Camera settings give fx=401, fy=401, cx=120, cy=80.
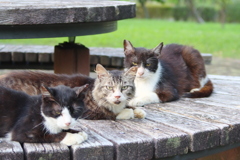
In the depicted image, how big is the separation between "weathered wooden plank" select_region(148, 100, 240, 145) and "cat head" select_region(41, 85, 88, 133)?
3.71ft

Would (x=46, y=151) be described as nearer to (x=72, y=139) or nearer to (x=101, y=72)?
(x=72, y=139)

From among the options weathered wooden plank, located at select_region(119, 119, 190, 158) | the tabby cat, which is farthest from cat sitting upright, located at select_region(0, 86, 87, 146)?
the tabby cat

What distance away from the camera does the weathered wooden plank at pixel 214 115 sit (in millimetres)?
2980

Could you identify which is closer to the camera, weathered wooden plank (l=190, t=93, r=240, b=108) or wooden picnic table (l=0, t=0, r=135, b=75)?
wooden picnic table (l=0, t=0, r=135, b=75)

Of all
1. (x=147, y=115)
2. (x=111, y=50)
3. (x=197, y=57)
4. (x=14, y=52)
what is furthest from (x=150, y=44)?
(x=147, y=115)

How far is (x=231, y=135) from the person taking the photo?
3000 mm

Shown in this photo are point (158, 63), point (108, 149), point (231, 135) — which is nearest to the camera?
point (108, 149)

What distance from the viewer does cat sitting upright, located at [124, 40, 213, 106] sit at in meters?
3.87

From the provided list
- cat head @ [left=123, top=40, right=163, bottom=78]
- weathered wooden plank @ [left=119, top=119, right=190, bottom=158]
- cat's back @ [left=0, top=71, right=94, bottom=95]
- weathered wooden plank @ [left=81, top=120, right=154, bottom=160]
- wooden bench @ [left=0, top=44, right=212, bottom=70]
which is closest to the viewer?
weathered wooden plank @ [left=81, top=120, right=154, bottom=160]

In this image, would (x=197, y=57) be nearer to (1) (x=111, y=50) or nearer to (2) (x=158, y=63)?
(2) (x=158, y=63)

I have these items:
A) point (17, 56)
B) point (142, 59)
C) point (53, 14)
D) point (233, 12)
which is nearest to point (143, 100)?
point (142, 59)

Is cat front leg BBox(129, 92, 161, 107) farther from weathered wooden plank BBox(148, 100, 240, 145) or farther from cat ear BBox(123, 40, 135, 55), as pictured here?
cat ear BBox(123, 40, 135, 55)

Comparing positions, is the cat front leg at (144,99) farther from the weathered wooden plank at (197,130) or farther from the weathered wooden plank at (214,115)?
the weathered wooden plank at (197,130)

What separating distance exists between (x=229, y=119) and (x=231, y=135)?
0.20 metres
